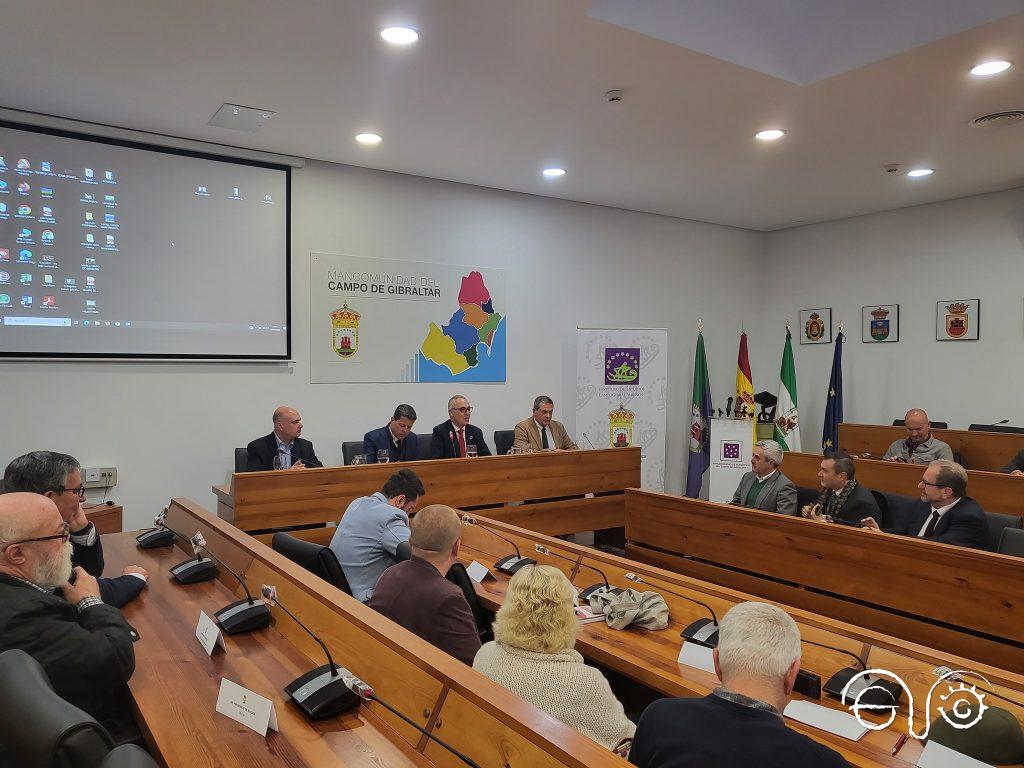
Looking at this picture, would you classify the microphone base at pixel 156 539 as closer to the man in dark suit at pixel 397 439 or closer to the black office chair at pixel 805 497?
the man in dark suit at pixel 397 439

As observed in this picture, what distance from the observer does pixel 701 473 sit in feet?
26.6

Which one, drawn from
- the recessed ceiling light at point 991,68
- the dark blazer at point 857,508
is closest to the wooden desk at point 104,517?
the dark blazer at point 857,508

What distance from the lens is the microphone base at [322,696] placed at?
1.67 m

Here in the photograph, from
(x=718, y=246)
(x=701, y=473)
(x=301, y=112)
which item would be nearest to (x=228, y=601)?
(x=301, y=112)

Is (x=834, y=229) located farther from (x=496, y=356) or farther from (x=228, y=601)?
(x=228, y=601)

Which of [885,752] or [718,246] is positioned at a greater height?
[718,246]

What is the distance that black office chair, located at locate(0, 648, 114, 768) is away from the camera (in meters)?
1.19

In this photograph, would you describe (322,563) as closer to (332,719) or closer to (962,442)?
(332,719)

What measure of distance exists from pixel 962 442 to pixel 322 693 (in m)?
6.18

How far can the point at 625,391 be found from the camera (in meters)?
7.60

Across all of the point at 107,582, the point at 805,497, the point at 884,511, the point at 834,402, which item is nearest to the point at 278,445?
the point at 107,582

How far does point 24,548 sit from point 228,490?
258 centimetres

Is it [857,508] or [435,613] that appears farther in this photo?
[857,508]

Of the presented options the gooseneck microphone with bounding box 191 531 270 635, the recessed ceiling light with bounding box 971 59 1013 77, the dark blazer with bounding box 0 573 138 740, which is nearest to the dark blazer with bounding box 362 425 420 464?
the gooseneck microphone with bounding box 191 531 270 635
